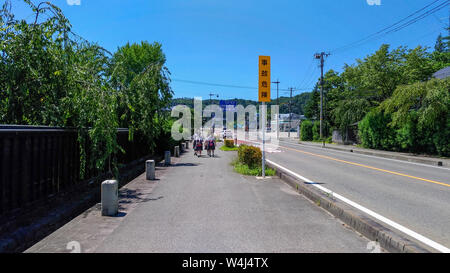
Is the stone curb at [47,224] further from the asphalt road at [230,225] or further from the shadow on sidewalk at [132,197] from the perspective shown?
the asphalt road at [230,225]

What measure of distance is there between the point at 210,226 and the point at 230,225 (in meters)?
0.34

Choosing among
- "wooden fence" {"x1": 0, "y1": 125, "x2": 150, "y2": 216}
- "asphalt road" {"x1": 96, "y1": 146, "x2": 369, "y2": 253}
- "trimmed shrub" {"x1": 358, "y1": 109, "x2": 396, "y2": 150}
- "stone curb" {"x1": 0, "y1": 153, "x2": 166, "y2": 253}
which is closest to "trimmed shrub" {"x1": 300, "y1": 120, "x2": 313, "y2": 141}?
"trimmed shrub" {"x1": 358, "y1": 109, "x2": 396, "y2": 150}

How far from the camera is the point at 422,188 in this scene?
8.50 metres

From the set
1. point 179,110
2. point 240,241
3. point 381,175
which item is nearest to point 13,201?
point 240,241

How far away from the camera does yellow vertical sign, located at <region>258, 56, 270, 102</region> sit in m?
9.98

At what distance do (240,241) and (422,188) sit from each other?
6.82m

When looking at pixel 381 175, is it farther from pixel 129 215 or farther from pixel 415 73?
pixel 415 73

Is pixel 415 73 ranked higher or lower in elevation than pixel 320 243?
higher

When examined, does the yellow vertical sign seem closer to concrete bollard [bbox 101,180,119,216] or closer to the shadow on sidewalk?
the shadow on sidewalk

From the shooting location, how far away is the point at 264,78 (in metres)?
9.98

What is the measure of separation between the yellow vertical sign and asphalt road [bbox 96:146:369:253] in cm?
338

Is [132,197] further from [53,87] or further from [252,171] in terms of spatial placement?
[252,171]

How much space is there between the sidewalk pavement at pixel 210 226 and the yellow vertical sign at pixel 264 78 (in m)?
3.45

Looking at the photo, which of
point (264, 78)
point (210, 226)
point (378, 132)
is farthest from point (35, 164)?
point (378, 132)
